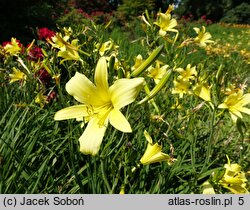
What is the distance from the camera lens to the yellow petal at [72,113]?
3.78ft

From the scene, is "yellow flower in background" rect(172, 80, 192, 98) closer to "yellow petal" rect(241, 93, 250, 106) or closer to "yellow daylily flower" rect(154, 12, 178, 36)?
"yellow daylily flower" rect(154, 12, 178, 36)

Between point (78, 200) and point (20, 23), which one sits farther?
point (20, 23)

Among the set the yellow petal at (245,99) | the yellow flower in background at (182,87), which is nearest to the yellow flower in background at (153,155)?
the yellow petal at (245,99)

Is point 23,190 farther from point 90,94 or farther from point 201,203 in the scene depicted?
point 201,203

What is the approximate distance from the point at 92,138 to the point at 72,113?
0.45ft

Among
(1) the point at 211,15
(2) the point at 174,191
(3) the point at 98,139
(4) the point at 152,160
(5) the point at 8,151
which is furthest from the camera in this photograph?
(1) the point at 211,15

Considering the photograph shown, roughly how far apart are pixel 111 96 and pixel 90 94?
9 centimetres

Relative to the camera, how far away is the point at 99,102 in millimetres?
1180

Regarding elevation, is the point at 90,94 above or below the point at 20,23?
below

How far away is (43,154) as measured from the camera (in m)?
1.95

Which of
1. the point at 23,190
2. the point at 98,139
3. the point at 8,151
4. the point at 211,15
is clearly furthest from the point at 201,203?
the point at 211,15

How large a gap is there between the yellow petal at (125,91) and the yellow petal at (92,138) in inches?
3.9

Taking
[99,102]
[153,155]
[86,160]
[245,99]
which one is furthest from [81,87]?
[245,99]

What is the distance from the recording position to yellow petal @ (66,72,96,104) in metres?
1.13
